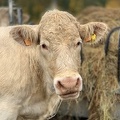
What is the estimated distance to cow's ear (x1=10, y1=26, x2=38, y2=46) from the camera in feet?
17.8

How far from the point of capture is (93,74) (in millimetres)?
6773

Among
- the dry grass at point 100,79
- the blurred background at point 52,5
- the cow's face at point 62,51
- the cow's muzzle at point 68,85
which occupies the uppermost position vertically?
the cow's face at point 62,51

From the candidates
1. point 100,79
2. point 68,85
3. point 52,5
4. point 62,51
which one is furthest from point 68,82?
point 52,5

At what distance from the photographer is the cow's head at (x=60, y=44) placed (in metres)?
4.97

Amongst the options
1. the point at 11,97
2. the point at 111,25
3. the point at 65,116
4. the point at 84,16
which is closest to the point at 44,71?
the point at 11,97

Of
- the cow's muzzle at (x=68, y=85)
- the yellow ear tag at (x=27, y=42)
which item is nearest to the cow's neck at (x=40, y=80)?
the yellow ear tag at (x=27, y=42)

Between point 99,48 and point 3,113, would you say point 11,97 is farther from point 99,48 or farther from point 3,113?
point 99,48

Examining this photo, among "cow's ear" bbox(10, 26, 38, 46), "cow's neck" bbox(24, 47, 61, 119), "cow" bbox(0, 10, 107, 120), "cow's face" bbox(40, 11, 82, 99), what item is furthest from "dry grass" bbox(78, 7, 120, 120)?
"cow's ear" bbox(10, 26, 38, 46)

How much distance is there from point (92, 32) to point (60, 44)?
0.57m

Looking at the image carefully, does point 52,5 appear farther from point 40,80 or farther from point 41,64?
point 41,64

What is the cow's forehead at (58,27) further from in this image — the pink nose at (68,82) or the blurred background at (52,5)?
the blurred background at (52,5)

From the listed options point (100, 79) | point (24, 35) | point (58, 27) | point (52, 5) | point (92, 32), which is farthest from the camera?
point (52, 5)

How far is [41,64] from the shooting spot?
570 centimetres

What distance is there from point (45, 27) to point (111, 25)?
3043 mm
